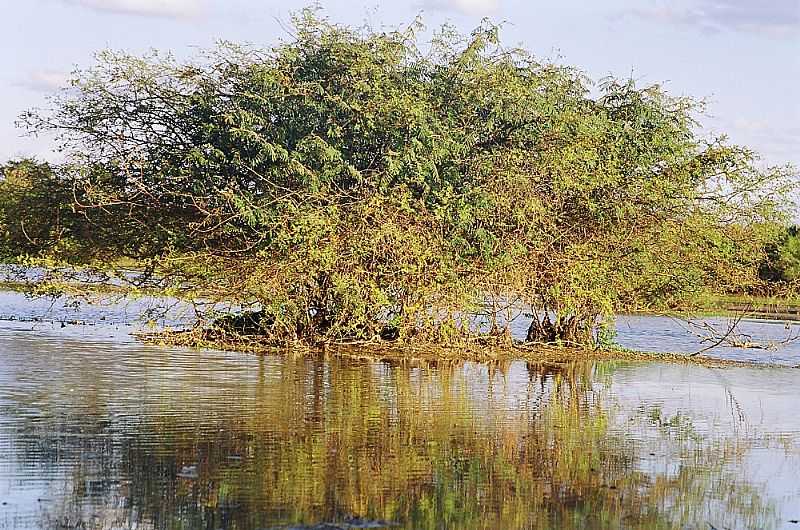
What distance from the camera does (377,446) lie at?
457 inches

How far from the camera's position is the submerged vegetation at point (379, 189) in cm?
2053

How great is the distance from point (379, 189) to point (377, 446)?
9487 millimetres

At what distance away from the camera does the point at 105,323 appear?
1070 inches

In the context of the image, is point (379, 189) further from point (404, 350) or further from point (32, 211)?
point (32, 211)

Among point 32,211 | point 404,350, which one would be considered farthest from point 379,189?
point 32,211

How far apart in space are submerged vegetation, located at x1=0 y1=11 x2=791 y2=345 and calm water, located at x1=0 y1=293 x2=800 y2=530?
2000 mm

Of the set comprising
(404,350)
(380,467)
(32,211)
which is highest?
(32,211)

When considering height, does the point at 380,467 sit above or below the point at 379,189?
below

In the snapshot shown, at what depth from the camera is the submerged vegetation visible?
2053 cm

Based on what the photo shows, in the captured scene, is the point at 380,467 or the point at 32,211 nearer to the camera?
the point at 380,467

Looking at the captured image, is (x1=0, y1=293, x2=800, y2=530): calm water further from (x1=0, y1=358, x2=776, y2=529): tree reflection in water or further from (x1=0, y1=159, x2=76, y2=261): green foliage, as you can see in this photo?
(x1=0, y1=159, x2=76, y2=261): green foliage

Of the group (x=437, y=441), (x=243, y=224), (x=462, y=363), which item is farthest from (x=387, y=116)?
(x=437, y=441)

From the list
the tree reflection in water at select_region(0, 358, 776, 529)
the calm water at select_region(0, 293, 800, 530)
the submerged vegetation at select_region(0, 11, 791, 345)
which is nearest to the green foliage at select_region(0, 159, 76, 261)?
the submerged vegetation at select_region(0, 11, 791, 345)

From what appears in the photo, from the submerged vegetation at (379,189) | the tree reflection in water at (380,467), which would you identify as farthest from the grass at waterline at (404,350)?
the tree reflection in water at (380,467)
